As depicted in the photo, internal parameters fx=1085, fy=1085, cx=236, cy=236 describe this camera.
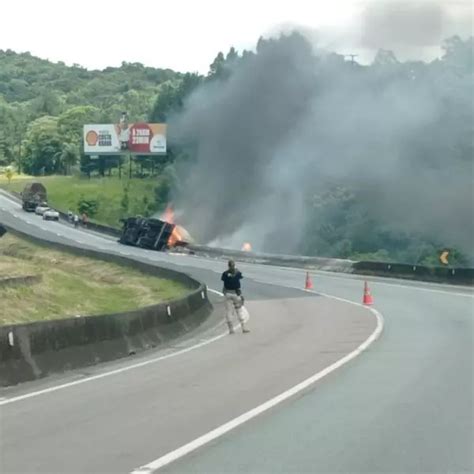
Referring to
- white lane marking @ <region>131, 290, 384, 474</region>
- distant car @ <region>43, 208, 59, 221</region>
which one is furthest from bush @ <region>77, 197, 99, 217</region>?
white lane marking @ <region>131, 290, 384, 474</region>

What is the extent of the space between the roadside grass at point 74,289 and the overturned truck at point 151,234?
46.5 ft

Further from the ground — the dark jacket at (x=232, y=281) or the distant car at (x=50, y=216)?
the dark jacket at (x=232, y=281)

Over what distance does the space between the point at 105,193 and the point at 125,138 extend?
10.5 m

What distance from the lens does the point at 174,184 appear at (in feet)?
347

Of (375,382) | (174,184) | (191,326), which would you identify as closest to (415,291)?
(191,326)

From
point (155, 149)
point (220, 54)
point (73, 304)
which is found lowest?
point (73, 304)

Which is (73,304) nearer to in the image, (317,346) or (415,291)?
(415,291)

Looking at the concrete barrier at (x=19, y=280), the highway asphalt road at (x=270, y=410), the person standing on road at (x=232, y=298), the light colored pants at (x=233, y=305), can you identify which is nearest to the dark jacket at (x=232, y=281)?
the person standing on road at (x=232, y=298)

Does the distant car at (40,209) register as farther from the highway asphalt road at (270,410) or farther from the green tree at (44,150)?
Result: the highway asphalt road at (270,410)

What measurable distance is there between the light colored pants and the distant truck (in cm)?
8846

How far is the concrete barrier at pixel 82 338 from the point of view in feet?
49.9

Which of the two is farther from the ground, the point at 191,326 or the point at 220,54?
the point at 220,54

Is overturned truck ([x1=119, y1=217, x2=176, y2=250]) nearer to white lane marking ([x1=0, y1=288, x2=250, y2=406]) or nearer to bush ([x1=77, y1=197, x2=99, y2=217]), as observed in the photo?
bush ([x1=77, y1=197, x2=99, y2=217])

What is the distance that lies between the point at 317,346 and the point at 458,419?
29.6 feet
